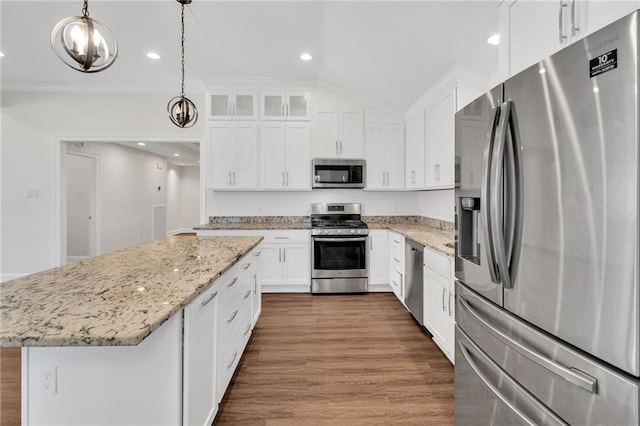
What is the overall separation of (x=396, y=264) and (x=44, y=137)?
5.51m

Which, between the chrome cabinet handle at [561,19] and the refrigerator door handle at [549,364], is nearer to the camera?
the refrigerator door handle at [549,364]

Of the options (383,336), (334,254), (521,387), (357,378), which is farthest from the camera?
(334,254)

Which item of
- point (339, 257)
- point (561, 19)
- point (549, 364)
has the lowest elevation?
point (339, 257)

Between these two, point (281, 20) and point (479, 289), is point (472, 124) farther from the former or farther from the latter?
point (281, 20)

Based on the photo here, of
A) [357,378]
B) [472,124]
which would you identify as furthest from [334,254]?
Result: [472,124]

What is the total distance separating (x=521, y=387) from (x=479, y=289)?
399 mm

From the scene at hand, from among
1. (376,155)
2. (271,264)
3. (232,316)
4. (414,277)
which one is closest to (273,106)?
(376,155)

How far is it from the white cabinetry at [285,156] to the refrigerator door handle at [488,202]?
3291 mm

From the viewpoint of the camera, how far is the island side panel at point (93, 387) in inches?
42.6

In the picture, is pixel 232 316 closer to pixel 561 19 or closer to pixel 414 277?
pixel 414 277

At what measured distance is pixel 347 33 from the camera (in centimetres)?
303

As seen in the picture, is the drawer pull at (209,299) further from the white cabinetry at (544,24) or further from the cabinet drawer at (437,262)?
the white cabinetry at (544,24)

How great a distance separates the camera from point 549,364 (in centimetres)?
96

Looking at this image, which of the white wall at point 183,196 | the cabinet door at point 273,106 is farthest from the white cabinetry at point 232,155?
the white wall at point 183,196
